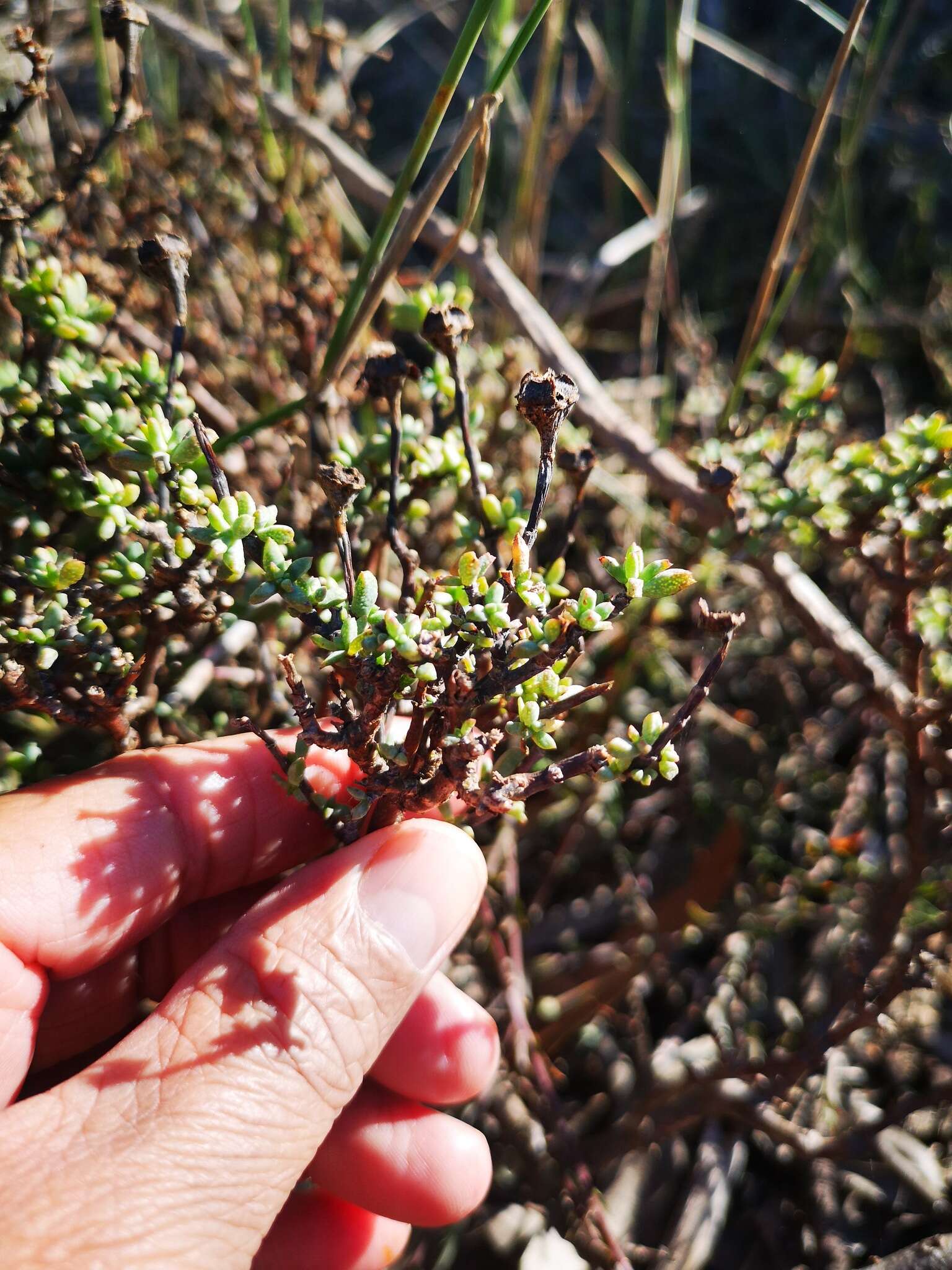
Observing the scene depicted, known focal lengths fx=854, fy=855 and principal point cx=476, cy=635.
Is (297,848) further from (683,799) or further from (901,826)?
(901,826)

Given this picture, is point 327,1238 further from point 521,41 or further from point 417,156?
point 521,41

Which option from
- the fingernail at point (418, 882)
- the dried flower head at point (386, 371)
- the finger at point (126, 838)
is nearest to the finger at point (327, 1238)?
the finger at point (126, 838)

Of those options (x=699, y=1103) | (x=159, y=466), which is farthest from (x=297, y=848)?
(x=699, y=1103)

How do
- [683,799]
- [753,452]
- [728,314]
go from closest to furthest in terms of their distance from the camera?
[753,452], [683,799], [728,314]

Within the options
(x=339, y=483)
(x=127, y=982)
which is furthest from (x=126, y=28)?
(x=127, y=982)

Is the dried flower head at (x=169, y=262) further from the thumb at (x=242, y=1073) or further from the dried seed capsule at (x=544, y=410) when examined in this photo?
the thumb at (x=242, y=1073)

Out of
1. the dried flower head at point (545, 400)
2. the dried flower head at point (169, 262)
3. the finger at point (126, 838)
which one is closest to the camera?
the dried flower head at point (545, 400)
